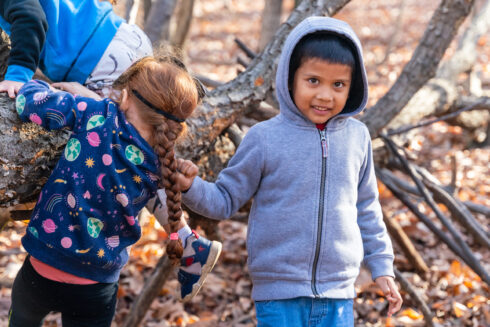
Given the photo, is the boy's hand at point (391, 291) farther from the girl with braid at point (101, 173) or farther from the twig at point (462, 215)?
the twig at point (462, 215)

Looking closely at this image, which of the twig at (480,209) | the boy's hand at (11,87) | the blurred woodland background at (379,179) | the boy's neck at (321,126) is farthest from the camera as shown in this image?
the twig at (480,209)

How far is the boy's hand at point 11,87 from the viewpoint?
82.3 inches

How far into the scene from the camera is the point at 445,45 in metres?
3.90

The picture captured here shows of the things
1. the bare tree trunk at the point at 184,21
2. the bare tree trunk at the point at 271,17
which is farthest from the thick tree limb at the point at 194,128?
the bare tree trunk at the point at 184,21

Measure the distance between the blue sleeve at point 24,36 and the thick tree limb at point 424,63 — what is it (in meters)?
2.48

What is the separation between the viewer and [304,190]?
2.26 metres

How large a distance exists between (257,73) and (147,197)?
1405mm

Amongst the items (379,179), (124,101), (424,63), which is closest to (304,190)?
(124,101)

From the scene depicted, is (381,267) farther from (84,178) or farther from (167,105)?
(84,178)

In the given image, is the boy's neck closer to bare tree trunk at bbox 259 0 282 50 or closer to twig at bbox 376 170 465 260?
twig at bbox 376 170 465 260

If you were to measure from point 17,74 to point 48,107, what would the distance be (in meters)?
0.29

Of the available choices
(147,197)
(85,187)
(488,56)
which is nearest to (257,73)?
(147,197)

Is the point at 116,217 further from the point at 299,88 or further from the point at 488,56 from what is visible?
the point at 488,56

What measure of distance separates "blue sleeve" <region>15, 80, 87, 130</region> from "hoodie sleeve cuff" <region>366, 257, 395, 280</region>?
1.46 m
